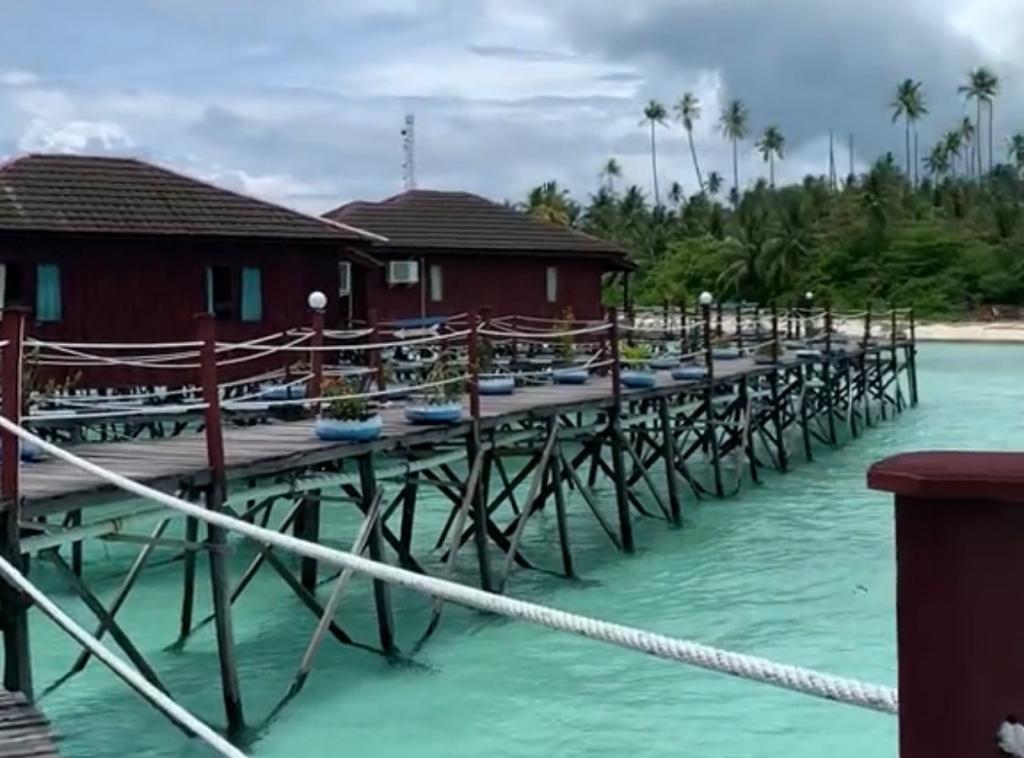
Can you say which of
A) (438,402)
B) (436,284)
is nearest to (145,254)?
(436,284)

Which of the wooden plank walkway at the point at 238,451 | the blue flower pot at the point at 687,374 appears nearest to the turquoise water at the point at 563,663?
the wooden plank walkway at the point at 238,451

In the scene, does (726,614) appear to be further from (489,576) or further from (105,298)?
(105,298)

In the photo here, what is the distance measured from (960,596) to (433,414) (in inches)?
443

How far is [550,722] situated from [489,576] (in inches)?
126

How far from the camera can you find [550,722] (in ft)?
33.6

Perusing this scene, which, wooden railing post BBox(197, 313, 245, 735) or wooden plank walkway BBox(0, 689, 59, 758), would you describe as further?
wooden railing post BBox(197, 313, 245, 735)

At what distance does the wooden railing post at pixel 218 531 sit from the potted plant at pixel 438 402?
3.09 m

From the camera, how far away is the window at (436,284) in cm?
3041

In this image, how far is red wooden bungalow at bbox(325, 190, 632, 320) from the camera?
97.3 ft

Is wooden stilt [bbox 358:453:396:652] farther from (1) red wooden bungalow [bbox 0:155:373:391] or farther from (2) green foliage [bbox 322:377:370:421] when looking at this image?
(1) red wooden bungalow [bbox 0:155:373:391]

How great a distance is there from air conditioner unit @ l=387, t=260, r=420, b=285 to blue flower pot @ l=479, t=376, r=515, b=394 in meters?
13.2

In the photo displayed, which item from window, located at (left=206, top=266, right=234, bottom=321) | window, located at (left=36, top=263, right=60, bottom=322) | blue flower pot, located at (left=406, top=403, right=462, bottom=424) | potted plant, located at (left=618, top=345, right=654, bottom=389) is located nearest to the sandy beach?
potted plant, located at (left=618, top=345, right=654, bottom=389)

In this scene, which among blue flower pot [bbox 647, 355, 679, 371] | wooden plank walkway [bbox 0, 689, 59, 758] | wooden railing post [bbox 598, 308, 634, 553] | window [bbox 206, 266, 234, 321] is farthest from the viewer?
window [bbox 206, 266, 234, 321]

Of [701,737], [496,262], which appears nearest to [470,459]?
[701,737]
